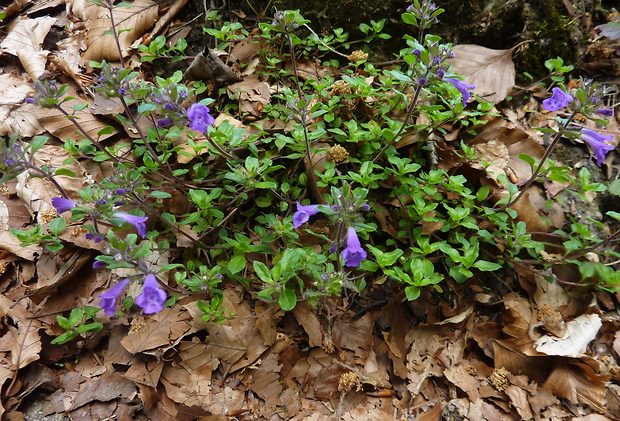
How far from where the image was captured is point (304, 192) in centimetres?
327

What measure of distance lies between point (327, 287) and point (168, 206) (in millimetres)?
1597

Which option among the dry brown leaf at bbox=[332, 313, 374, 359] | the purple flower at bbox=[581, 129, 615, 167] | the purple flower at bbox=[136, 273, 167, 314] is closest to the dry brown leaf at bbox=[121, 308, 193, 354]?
the purple flower at bbox=[136, 273, 167, 314]

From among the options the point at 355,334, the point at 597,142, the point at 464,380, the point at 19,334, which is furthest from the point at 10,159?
the point at 597,142

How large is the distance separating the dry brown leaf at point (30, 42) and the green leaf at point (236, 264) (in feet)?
8.83

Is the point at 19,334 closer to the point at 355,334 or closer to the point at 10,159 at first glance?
the point at 10,159

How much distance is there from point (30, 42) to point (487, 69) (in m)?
4.53

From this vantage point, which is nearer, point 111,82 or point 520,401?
point 111,82

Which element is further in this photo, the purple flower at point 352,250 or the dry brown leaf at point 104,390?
the dry brown leaf at point 104,390

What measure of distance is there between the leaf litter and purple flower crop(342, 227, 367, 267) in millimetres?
715

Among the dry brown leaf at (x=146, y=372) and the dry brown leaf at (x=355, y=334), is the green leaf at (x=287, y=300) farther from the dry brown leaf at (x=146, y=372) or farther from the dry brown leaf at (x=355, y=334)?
the dry brown leaf at (x=146, y=372)

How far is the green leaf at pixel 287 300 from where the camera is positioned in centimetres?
263

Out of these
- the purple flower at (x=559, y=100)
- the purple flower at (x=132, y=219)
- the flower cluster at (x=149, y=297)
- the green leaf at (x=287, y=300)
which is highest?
the purple flower at (x=559, y=100)

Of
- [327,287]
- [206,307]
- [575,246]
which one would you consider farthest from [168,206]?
[575,246]

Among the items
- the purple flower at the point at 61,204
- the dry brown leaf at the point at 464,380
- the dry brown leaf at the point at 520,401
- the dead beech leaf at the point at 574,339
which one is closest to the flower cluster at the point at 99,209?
the purple flower at the point at 61,204
